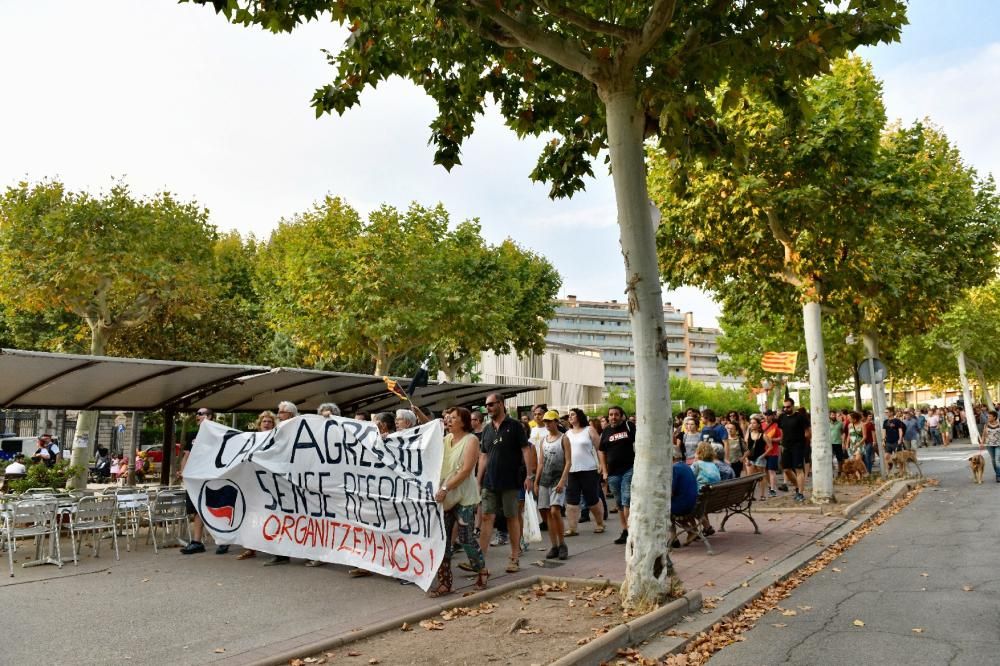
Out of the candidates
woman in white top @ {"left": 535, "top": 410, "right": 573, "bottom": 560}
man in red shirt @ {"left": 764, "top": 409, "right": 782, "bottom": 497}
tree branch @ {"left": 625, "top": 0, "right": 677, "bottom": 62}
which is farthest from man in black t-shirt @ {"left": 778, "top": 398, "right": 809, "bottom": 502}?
tree branch @ {"left": 625, "top": 0, "right": 677, "bottom": 62}

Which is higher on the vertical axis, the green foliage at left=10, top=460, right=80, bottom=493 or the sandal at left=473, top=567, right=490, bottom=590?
the green foliage at left=10, top=460, right=80, bottom=493

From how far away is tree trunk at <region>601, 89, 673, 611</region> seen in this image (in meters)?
6.73

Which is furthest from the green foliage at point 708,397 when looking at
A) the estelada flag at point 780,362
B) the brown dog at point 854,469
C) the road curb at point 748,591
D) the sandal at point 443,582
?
the sandal at point 443,582

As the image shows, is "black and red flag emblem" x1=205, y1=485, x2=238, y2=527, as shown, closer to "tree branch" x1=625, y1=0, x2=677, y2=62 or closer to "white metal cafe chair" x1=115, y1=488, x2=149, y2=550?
"white metal cafe chair" x1=115, y1=488, x2=149, y2=550

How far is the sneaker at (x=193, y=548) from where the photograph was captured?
1055cm

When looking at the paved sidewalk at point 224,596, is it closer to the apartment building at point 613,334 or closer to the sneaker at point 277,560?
the sneaker at point 277,560

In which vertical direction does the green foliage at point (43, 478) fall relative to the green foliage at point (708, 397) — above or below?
below

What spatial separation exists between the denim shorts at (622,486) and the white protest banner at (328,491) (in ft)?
12.1

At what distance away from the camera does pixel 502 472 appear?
8648mm

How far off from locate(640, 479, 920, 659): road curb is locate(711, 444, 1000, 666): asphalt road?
0.27 metres

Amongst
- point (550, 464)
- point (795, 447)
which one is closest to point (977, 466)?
point (795, 447)

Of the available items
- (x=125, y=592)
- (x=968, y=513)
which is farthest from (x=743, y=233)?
(x=125, y=592)

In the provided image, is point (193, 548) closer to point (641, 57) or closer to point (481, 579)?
point (481, 579)

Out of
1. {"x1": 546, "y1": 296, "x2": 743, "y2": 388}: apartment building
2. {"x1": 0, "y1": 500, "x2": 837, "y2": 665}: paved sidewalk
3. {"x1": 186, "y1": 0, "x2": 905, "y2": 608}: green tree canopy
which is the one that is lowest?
{"x1": 0, "y1": 500, "x2": 837, "y2": 665}: paved sidewalk
